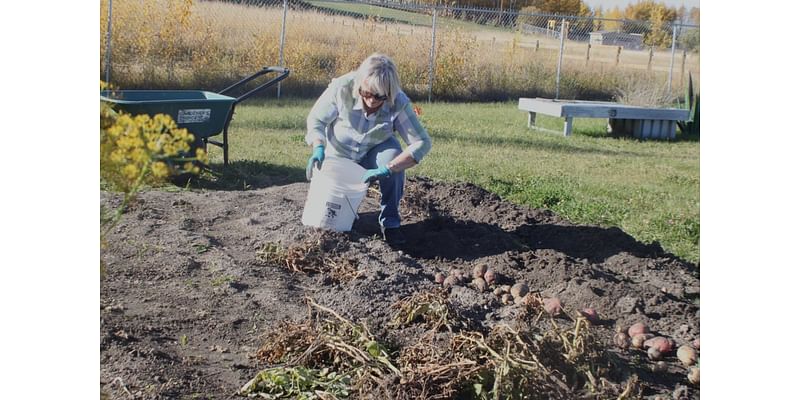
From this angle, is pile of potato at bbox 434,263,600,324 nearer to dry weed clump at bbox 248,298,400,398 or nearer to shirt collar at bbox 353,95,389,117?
dry weed clump at bbox 248,298,400,398

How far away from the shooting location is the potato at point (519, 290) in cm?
366

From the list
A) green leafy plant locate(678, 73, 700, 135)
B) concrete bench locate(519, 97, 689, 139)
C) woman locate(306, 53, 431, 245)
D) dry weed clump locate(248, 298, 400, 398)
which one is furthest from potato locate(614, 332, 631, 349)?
green leafy plant locate(678, 73, 700, 135)

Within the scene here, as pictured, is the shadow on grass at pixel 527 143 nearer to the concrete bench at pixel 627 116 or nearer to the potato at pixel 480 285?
the concrete bench at pixel 627 116

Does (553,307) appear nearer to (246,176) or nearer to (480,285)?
(480,285)

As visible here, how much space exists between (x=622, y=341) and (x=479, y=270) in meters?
0.82

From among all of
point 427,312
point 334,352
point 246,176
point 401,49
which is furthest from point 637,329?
point 401,49

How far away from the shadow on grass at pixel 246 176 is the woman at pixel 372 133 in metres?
1.00

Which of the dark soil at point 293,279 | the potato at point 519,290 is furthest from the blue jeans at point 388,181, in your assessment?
the potato at point 519,290

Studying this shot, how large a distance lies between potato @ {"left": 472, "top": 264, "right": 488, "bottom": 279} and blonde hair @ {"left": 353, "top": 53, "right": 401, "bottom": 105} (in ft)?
3.00

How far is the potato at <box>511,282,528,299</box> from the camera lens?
3.66 m

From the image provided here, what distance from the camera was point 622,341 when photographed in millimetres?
3363

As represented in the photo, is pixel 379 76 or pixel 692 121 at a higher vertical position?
pixel 379 76
